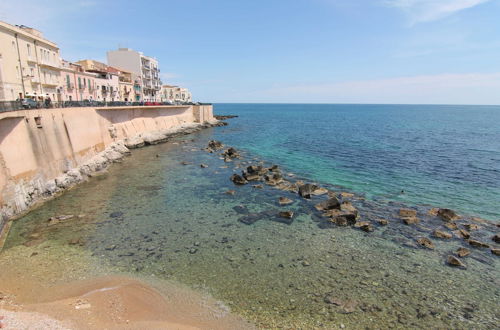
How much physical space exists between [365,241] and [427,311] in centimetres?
579

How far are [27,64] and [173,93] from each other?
266ft

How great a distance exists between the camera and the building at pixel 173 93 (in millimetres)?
103000

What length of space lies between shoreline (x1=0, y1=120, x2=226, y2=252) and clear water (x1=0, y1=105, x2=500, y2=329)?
2.52 ft

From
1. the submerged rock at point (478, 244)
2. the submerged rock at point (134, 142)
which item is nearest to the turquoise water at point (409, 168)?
the submerged rock at point (478, 244)

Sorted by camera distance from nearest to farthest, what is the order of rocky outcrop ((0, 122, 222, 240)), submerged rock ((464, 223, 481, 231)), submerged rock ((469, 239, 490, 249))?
submerged rock ((469, 239, 490, 249)) < submerged rock ((464, 223, 481, 231)) < rocky outcrop ((0, 122, 222, 240))

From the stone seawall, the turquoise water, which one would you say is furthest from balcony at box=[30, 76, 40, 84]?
the turquoise water

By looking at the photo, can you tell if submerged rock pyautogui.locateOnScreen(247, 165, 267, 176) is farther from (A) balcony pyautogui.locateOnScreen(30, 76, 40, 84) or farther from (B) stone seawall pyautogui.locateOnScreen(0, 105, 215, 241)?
(A) balcony pyautogui.locateOnScreen(30, 76, 40, 84)

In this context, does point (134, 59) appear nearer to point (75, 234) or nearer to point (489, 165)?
point (75, 234)

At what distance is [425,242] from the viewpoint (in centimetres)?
1677

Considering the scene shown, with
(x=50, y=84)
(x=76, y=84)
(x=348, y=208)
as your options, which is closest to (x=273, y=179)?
(x=348, y=208)

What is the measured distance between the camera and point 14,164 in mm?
20391

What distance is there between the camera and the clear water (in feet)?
37.6

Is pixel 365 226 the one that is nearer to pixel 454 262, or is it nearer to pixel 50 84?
pixel 454 262

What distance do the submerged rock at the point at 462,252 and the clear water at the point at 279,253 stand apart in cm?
28
